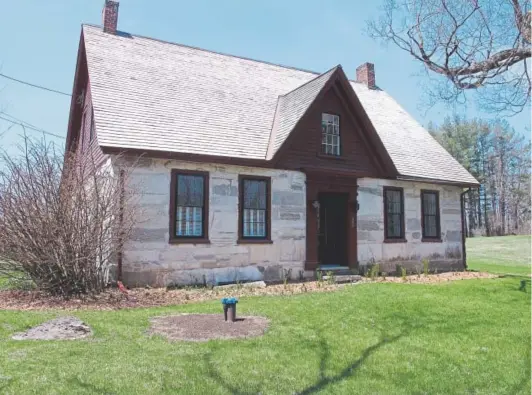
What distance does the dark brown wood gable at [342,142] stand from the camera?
1256 centimetres

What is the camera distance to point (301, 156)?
41.4 feet

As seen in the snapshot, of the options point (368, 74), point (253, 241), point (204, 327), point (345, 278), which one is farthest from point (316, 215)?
point (368, 74)

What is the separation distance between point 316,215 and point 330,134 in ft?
8.60

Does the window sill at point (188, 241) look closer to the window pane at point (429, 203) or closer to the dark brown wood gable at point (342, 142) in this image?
the dark brown wood gable at point (342, 142)

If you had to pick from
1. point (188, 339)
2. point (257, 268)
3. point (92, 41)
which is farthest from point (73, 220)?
point (92, 41)

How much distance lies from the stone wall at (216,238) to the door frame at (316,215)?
222mm

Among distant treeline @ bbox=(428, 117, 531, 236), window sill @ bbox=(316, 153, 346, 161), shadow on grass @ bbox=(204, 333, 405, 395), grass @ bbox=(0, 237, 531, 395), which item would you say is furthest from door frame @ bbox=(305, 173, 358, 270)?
distant treeline @ bbox=(428, 117, 531, 236)

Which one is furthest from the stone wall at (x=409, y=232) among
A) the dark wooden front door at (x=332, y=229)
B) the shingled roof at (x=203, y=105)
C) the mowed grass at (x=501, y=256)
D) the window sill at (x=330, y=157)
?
the mowed grass at (x=501, y=256)

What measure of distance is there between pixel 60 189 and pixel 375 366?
6.95 meters

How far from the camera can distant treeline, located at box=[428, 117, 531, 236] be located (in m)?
48.3

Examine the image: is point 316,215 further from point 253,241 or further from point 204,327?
point 204,327

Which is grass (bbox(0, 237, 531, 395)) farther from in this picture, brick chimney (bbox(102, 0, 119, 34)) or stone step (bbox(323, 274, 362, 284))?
brick chimney (bbox(102, 0, 119, 34))

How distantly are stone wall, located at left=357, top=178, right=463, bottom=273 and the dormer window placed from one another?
1.38 metres

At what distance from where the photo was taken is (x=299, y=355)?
5117 mm
